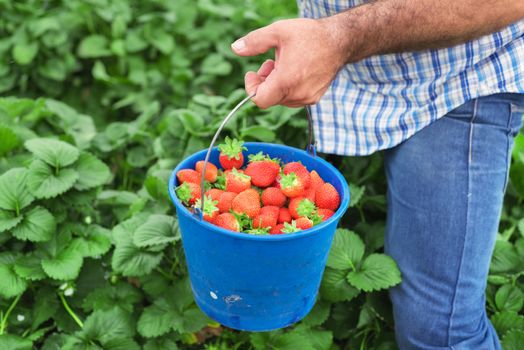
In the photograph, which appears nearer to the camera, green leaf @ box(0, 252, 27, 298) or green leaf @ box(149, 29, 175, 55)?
green leaf @ box(0, 252, 27, 298)

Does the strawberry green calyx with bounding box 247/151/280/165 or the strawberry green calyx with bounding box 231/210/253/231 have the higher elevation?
the strawberry green calyx with bounding box 247/151/280/165

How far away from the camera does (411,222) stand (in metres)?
1.62

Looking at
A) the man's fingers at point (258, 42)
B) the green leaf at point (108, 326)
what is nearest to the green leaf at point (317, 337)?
the green leaf at point (108, 326)

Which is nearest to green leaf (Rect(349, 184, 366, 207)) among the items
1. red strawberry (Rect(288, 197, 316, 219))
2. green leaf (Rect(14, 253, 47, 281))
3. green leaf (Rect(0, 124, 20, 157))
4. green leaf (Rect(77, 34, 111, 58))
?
red strawberry (Rect(288, 197, 316, 219))

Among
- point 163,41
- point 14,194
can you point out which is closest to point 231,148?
point 14,194

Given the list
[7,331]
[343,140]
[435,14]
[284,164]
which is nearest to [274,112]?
[343,140]

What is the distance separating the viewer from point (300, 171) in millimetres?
1335

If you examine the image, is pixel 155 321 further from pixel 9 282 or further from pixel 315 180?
pixel 315 180

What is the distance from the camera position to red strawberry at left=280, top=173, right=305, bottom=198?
128cm

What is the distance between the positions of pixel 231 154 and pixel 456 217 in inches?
23.4

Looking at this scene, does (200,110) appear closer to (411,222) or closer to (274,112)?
(274,112)

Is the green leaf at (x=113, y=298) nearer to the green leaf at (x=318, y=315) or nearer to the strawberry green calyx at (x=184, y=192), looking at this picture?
the green leaf at (x=318, y=315)

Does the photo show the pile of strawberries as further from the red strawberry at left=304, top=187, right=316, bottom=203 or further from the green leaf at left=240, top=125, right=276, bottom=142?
the green leaf at left=240, top=125, right=276, bottom=142

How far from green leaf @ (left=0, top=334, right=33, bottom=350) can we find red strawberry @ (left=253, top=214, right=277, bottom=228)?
76cm
